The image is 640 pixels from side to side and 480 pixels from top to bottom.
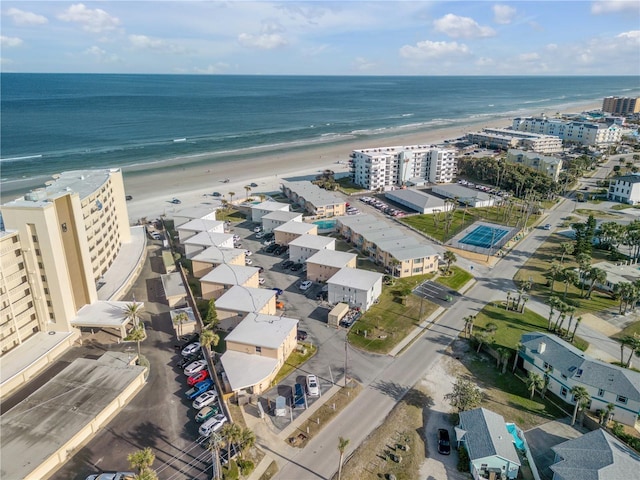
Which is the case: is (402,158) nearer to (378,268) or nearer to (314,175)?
(314,175)

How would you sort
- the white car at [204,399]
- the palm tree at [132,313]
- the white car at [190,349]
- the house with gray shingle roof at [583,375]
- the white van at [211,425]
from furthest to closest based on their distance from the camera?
the palm tree at [132,313] < the white car at [190,349] < the white car at [204,399] < the house with gray shingle roof at [583,375] < the white van at [211,425]

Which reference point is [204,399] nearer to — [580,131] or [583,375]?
[583,375]

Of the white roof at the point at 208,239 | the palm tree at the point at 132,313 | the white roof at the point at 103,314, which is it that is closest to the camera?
the palm tree at the point at 132,313

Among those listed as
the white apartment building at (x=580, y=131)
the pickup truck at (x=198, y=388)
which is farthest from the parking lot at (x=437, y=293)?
the white apartment building at (x=580, y=131)

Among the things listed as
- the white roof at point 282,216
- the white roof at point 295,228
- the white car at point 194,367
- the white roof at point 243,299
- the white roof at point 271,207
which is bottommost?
the white car at point 194,367

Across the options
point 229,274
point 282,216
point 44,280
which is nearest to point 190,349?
point 229,274

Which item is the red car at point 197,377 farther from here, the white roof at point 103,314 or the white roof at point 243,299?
the white roof at point 103,314

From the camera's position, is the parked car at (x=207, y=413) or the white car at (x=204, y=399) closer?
the parked car at (x=207, y=413)
